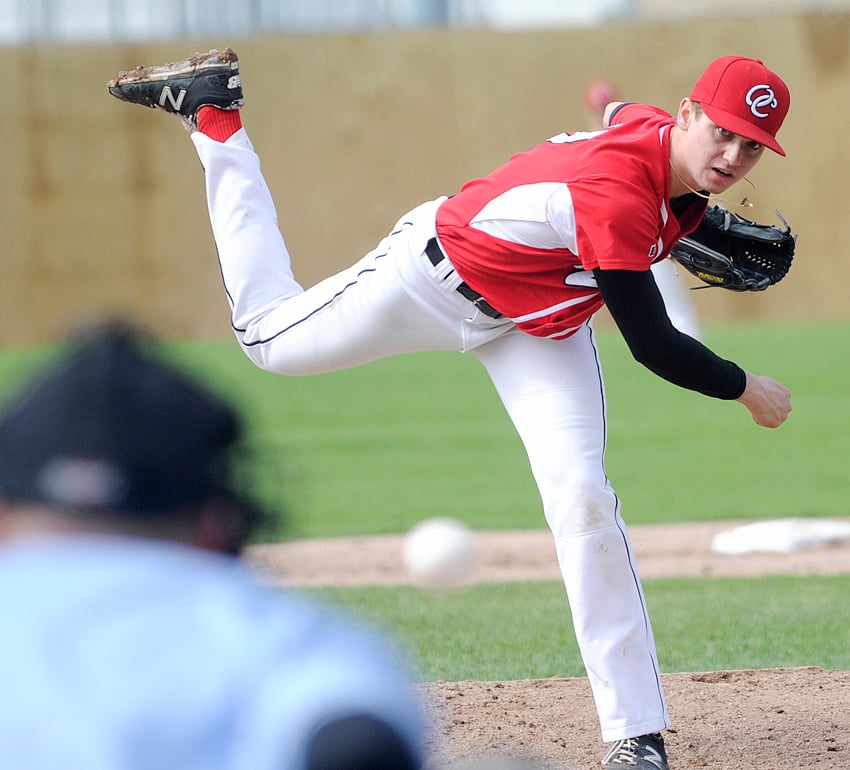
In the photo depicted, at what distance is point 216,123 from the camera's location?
4027 millimetres

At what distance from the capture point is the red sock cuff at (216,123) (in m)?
4.02

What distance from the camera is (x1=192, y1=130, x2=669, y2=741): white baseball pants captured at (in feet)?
10.8

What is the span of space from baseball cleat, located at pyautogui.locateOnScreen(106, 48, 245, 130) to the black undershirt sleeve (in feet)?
4.66

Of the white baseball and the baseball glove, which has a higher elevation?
the baseball glove

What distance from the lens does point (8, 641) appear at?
42.9 inches

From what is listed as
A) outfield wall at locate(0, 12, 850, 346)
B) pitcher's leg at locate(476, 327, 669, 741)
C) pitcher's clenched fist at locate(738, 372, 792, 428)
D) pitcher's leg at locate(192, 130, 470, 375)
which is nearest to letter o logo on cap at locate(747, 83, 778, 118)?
pitcher's clenched fist at locate(738, 372, 792, 428)

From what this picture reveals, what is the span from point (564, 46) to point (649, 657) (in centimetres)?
1680

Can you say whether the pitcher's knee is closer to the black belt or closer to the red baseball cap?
the black belt

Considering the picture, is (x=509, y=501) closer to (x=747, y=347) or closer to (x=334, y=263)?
(x=747, y=347)

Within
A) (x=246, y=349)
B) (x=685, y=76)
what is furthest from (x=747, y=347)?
(x=246, y=349)

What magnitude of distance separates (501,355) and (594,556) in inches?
22.0

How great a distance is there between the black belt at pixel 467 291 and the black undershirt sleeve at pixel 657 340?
32 cm

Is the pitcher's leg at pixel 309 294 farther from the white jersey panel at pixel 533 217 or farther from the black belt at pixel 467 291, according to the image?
the white jersey panel at pixel 533 217

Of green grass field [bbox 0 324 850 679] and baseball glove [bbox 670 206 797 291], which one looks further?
green grass field [bbox 0 324 850 679]
